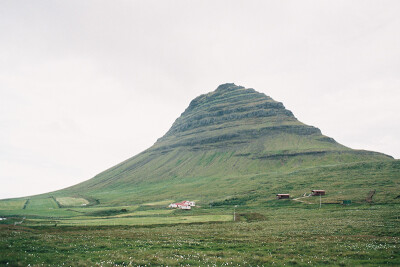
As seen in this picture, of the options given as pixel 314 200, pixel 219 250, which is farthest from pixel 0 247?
pixel 314 200

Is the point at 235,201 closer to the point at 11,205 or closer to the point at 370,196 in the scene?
the point at 370,196

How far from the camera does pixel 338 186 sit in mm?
112250

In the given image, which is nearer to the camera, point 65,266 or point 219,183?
point 65,266

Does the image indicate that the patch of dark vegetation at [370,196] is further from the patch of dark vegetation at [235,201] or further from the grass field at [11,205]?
the grass field at [11,205]

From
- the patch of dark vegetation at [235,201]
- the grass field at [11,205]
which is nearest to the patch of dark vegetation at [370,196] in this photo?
the patch of dark vegetation at [235,201]

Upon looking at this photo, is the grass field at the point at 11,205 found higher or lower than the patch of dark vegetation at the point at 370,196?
lower

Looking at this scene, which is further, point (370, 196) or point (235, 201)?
point (235, 201)

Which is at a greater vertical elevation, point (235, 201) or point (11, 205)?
point (235, 201)

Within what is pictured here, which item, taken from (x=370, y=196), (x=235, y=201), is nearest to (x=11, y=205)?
(x=235, y=201)

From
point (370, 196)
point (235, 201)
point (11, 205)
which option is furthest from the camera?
point (11, 205)

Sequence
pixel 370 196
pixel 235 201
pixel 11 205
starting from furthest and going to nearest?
1. pixel 11 205
2. pixel 235 201
3. pixel 370 196

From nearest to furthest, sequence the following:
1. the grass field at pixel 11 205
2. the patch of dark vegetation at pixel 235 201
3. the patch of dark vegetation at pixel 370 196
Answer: the patch of dark vegetation at pixel 370 196, the grass field at pixel 11 205, the patch of dark vegetation at pixel 235 201

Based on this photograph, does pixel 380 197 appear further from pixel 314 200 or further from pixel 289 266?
pixel 289 266

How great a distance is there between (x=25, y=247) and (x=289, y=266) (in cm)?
2266
